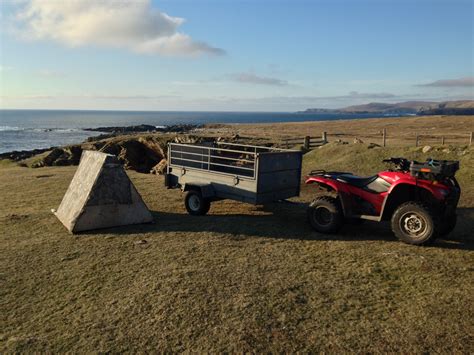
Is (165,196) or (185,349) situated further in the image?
(165,196)

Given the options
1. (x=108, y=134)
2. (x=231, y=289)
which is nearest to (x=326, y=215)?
(x=231, y=289)

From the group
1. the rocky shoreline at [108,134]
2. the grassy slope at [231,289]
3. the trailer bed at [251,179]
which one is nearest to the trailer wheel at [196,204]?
the trailer bed at [251,179]

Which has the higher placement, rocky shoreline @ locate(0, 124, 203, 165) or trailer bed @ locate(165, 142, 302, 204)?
trailer bed @ locate(165, 142, 302, 204)

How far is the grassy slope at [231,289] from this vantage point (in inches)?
179

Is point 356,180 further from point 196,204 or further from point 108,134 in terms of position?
point 108,134

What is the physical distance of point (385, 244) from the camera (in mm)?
7719

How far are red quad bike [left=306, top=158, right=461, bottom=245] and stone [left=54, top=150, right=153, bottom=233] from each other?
3.88 metres

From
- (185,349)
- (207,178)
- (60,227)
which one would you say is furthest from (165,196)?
(185,349)

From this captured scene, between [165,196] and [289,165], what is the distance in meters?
4.40

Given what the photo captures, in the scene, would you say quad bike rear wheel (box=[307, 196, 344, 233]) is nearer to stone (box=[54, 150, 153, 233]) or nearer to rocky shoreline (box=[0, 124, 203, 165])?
stone (box=[54, 150, 153, 233])

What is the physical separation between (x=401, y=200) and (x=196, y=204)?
4705mm

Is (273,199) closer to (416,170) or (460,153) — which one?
(416,170)

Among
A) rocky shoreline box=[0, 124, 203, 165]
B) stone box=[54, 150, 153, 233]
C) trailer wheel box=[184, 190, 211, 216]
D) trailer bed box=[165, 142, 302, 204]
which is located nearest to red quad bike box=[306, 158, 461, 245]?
trailer bed box=[165, 142, 302, 204]

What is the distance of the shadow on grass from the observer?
8.29 m
